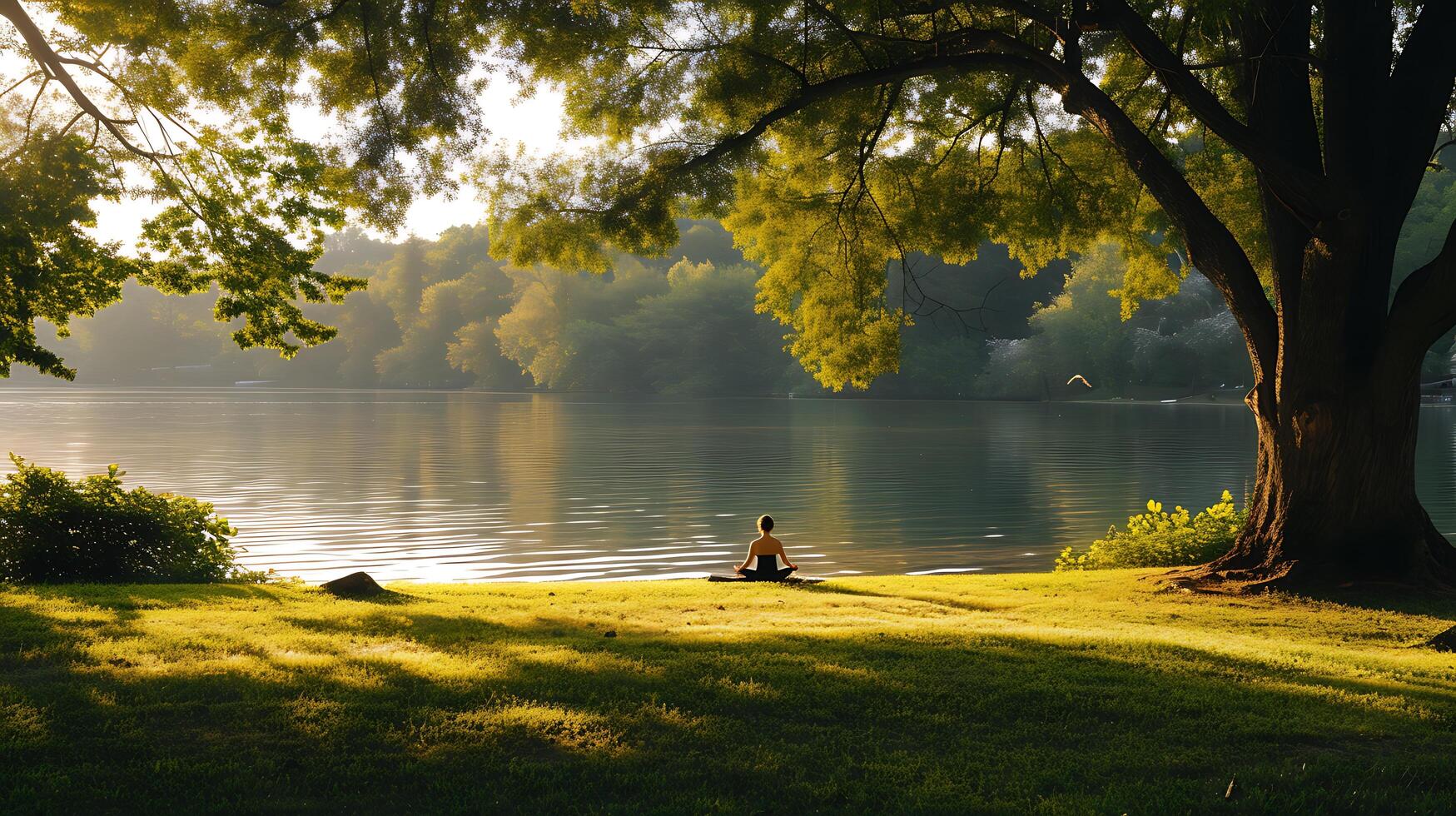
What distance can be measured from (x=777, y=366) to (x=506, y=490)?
72.2 metres

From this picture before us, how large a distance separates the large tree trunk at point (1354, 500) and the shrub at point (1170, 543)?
330 centimetres

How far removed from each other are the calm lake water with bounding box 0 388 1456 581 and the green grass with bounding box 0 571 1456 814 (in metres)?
9.37

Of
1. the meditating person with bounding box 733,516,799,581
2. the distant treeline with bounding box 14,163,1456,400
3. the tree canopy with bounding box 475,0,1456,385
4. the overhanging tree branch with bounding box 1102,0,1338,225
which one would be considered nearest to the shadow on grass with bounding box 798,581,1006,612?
the meditating person with bounding box 733,516,799,581

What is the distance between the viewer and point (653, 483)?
1150 inches

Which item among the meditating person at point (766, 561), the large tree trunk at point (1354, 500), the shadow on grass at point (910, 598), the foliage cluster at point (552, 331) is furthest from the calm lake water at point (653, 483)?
the foliage cluster at point (552, 331)

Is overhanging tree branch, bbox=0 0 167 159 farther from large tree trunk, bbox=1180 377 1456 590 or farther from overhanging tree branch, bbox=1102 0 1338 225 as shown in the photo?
large tree trunk, bbox=1180 377 1456 590

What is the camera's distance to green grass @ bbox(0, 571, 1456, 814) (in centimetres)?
457

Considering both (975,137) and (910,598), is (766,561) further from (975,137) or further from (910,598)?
(975,137)

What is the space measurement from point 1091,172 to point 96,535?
12977 millimetres

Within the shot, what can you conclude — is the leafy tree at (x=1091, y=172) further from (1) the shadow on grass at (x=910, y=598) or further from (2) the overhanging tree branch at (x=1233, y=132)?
(1) the shadow on grass at (x=910, y=598)

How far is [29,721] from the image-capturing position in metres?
5.18

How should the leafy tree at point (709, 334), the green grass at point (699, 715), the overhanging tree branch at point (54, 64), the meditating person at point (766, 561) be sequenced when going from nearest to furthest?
the green grass at point (699, 715), the overhanging tree branch at point (54, 64), the meditating person at point (766, 561), the leafy tree at point (709, 334)

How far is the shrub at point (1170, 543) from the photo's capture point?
14.3m

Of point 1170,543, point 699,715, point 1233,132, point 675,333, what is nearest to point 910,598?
point 1170,543
